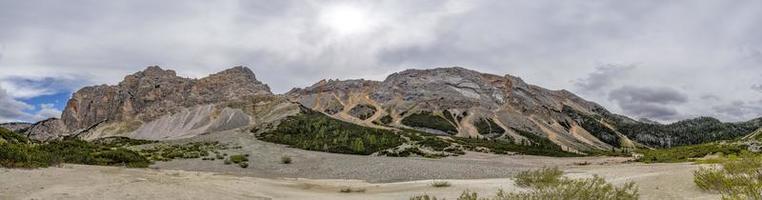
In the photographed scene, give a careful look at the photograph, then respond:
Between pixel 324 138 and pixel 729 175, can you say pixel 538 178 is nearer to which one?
pixel 729 175

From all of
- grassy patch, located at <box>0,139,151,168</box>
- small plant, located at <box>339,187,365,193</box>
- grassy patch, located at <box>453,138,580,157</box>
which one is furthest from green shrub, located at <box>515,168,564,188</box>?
grassy patch, located at <box>453,138,580,157</box>

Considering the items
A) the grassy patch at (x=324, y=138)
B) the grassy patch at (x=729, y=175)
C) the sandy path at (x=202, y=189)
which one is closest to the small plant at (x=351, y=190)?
the sandy path at (x=202, y=189)

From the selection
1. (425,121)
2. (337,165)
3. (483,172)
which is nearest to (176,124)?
(425,121)

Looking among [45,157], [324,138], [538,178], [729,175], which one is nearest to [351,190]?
[538,178]

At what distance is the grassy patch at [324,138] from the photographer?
7906 cm

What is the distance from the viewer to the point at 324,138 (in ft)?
316

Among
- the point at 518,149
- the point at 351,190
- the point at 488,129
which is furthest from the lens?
the point at 488,129

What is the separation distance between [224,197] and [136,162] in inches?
1016

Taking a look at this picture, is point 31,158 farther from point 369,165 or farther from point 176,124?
point 176,124

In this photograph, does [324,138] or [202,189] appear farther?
[324,138]

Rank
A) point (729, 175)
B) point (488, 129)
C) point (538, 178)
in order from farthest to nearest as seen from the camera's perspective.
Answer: point (488, 129) → point (538, 178) → point (729, 175)

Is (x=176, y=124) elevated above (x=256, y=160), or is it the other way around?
(x=176, y=124)

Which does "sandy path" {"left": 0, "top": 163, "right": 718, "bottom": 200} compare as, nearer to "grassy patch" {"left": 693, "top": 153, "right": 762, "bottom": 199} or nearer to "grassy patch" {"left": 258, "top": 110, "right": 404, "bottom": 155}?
"grassy patch" {"left": 693, "top": 153, "right": 762, "bottom": 199}

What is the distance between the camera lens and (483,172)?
39.6 m
